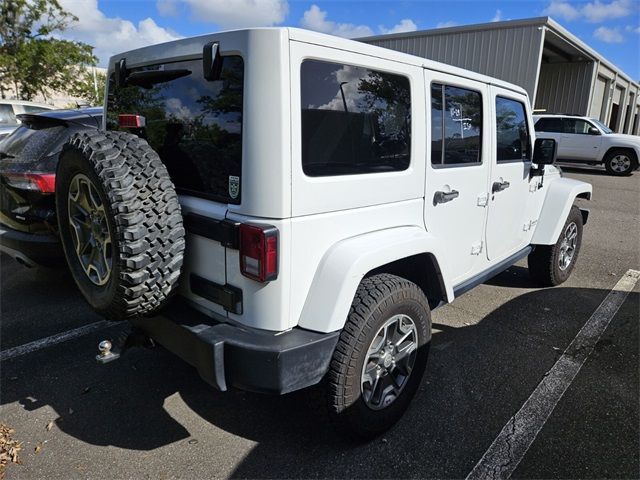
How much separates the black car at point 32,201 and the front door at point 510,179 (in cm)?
354

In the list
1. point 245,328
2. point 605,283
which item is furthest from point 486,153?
point 605,283

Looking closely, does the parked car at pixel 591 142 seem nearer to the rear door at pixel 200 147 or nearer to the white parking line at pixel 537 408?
the white parking line at pixel 537 408

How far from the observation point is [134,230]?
197cm

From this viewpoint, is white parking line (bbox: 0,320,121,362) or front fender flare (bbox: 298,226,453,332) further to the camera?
white parking line (bbox: 0,320,121,362)

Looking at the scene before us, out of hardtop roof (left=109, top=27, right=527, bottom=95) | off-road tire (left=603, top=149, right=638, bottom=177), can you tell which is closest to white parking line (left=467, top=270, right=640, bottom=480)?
hardtop roof (left=109, top=27, right=527, bottom=95)

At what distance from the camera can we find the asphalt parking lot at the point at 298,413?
2.38 meters

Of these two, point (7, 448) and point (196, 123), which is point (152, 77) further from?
point (7, 448)

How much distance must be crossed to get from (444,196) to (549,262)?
240cm

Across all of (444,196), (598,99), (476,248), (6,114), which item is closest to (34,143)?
(444,196)

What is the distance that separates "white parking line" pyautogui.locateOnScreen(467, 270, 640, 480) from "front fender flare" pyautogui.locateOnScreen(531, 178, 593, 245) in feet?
2.71

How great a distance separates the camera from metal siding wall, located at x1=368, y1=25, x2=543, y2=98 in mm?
15562

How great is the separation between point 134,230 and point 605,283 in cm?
514

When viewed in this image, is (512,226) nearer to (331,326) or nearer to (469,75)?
(469,75)

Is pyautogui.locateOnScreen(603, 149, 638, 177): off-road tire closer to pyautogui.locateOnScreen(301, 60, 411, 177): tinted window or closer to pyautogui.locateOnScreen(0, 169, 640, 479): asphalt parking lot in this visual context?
pyautogui.locateOnScreen(0, 169, 640, 479): asphalt parking lot
